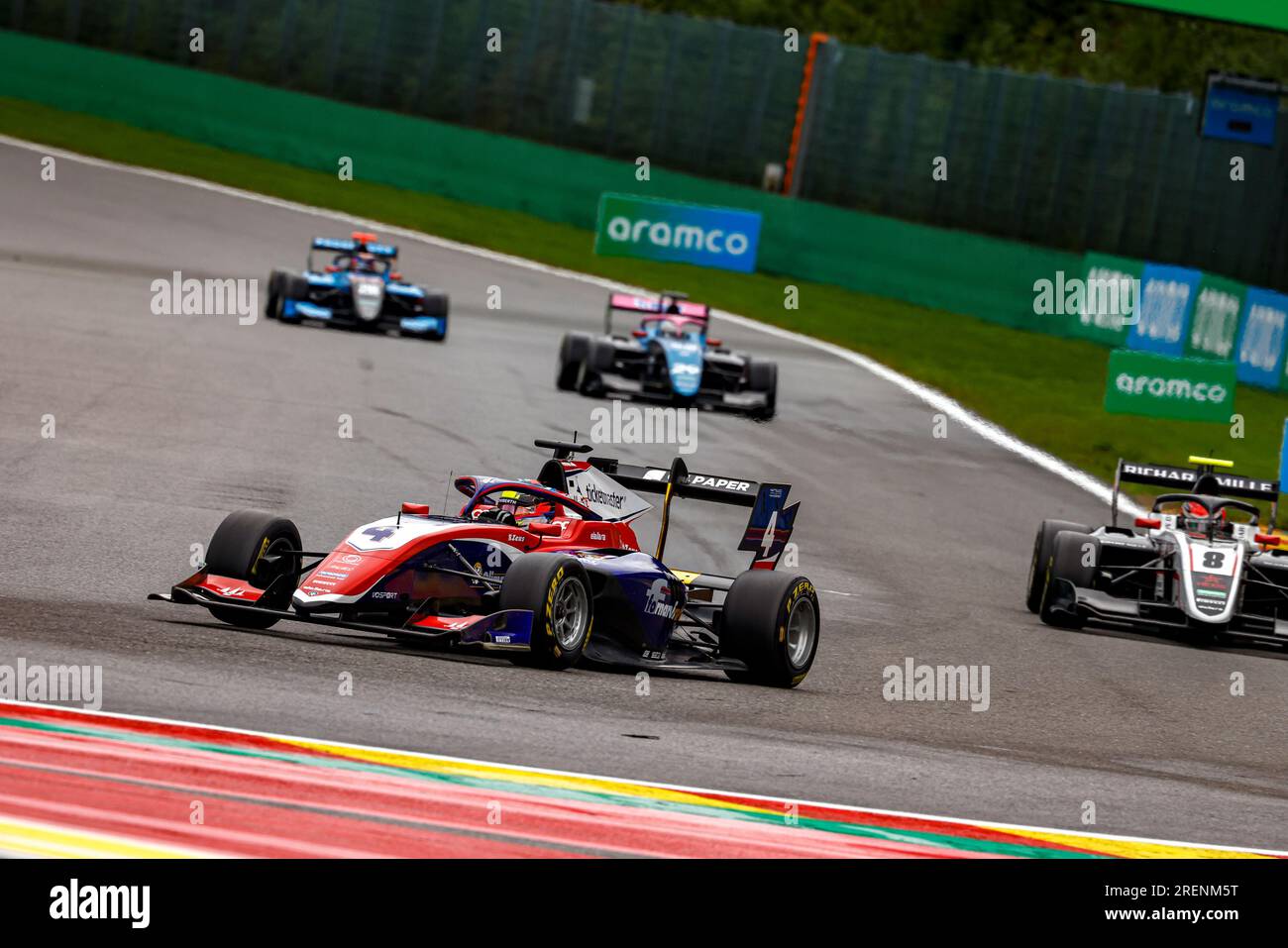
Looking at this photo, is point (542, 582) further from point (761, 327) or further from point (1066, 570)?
point (761, 327)

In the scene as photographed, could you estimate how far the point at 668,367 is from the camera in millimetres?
21484

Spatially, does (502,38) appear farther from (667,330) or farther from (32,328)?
(32,328)

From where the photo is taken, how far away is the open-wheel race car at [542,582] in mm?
8867

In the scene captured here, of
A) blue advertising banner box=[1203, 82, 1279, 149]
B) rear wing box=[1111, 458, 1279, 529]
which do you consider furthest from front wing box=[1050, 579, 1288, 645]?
blue advertising banner box=[1203, 82, 1279, 149]

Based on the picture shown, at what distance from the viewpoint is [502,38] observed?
115 ft

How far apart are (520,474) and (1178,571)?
18.1ft

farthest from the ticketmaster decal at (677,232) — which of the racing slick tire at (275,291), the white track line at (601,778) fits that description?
the white track line at (601,778)

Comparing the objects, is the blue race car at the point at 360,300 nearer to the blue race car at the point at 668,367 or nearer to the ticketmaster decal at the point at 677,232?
the blue race car at the point at 668,367

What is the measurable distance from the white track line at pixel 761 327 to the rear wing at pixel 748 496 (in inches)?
393

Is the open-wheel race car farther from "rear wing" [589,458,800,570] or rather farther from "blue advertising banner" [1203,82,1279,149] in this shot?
"blue advertising banner" [1203,82,1279,149]

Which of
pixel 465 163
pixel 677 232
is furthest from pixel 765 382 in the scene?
Result: pixel 465 163
